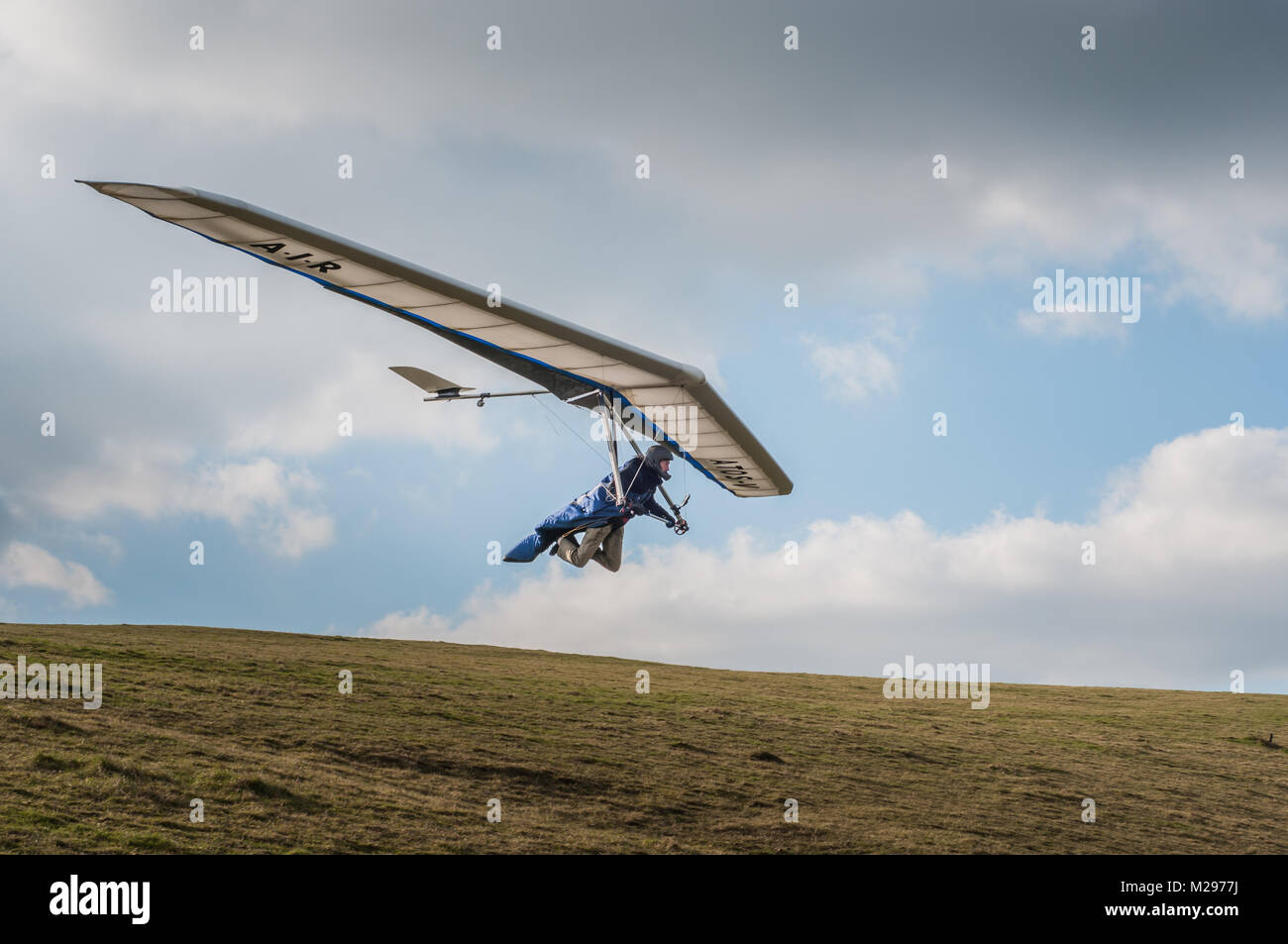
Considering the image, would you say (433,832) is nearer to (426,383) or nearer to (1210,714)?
(426,383)

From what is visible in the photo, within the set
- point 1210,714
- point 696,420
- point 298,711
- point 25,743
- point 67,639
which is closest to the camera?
point 696,420

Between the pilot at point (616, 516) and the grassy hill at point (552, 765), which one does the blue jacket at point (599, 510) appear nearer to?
the pilot at point (616, 516)

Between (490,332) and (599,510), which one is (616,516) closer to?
(599,510)

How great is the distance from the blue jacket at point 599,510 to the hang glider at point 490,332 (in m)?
1.01

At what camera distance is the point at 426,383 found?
20.7m

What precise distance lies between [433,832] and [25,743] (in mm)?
9418

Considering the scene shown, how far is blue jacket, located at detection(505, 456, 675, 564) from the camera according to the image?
1917cm

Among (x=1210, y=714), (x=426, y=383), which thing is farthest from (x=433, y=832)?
(x=1210, y=714)

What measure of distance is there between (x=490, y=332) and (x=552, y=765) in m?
14.2

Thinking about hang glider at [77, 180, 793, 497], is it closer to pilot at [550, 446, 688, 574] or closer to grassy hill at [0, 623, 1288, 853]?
pilot at [550, 446, 688, 574]

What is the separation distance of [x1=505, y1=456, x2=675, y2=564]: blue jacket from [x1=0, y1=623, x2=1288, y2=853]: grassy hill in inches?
255

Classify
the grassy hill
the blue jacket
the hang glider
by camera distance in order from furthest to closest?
the grassy hill, the blue jacket, the hang glider

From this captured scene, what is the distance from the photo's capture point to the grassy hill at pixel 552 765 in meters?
22.3

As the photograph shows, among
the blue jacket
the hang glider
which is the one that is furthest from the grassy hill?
the hang glider
